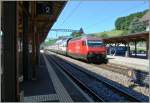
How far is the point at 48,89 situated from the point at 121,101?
299cm

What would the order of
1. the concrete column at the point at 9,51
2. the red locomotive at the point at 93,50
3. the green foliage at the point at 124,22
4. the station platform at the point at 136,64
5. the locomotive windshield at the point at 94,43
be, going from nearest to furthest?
the concrete column at the point at 9,51, the station platform at the point at 136,64, the red locomotive at the point at 93,50, the locomotive windshield at the point at 94,43, the green foliage at the point at 124,22

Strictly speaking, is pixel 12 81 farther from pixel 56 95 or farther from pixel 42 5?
pixel 42 5

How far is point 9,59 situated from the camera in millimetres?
6762

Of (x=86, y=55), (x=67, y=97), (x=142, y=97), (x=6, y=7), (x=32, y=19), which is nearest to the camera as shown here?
(x=6, y=7)

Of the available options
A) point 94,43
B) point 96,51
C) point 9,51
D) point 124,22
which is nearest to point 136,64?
point 96,51

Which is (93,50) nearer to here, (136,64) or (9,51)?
(136,64)

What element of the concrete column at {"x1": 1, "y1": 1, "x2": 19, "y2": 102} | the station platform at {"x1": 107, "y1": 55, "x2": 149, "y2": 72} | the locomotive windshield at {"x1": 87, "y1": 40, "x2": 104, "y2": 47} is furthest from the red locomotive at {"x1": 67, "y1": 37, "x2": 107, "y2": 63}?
the concrete column at {"x1": 1, "y1": 1, "x2": 19, "y2": 102}

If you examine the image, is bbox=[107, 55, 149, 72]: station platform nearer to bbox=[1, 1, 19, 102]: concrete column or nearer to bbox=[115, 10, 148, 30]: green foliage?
bbox=[1, 1, 19, 102]: concrete column

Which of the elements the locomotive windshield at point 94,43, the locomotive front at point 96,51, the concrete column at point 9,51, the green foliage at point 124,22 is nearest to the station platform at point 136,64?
the locomotive front at point 96,51

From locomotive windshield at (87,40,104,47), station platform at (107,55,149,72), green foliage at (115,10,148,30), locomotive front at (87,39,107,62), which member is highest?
green foliage at (115,10,148,30)

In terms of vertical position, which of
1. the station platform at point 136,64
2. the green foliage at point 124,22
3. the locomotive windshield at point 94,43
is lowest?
the station platform at point 136,64

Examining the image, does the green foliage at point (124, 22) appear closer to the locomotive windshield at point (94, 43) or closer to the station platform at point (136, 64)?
the station platform at point (136, 64)

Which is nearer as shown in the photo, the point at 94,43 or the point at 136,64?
the point at 136,64

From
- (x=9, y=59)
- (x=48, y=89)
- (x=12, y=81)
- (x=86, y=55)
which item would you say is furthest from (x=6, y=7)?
(x=86, y=55)
